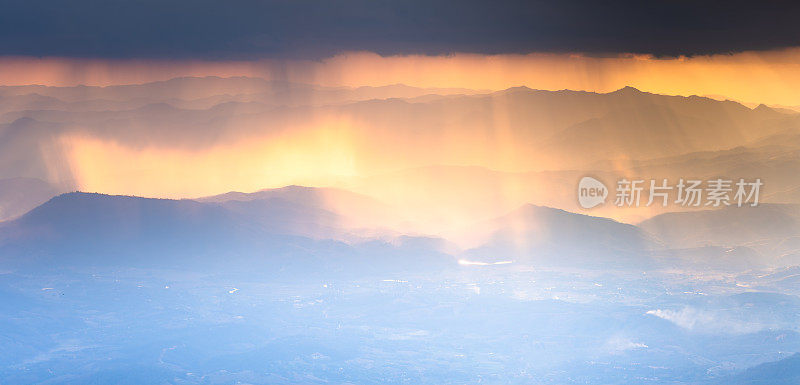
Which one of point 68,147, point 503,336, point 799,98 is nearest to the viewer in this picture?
point 503,336

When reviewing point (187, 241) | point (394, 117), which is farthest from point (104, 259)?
point (394, 117)

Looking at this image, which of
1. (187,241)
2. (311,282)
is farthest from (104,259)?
(311,282)

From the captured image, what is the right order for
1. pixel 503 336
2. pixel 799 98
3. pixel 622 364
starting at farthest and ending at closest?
1. pixel 799 98
2. pixel 503 336
3. pixel 622 364

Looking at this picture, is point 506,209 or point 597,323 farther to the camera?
point 506,209

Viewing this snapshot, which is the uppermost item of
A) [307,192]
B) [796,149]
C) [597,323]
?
[796,149]

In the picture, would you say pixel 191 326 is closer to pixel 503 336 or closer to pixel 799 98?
pixel 503 336

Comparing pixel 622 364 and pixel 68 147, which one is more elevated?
pixel 68 147
